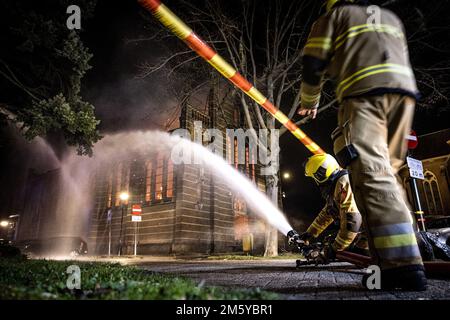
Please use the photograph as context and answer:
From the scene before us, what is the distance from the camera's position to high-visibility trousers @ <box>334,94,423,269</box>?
1856 millimetres

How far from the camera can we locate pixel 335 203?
396 cm

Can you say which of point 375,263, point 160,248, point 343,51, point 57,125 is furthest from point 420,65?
point 160,248

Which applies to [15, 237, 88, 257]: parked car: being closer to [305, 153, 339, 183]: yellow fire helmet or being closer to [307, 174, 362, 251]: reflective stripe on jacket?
[305, 153, 339, 183]: yellow fire helmet

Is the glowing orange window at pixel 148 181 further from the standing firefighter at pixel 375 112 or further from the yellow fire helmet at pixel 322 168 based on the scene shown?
the standing firefighter at pixel 375 112

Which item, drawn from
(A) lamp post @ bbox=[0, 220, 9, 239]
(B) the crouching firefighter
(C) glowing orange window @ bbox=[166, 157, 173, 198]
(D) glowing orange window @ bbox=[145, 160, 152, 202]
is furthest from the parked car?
(A) lamp post @ bbox=[0, 220, 9, 239]

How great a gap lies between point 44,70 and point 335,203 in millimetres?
7037

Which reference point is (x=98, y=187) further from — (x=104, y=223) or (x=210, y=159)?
(x=210, y=159)

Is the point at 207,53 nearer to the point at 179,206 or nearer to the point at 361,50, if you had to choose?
the point at 361,50

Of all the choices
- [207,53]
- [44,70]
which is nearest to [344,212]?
[207,53]

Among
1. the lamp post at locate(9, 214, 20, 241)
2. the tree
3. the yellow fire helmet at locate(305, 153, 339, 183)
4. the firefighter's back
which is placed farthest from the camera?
the lamp post at locate(9, 214, 20, 241)

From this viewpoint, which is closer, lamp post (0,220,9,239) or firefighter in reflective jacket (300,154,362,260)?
firefighter in reflective jacket (300,154,362,260)

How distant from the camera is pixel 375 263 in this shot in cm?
196

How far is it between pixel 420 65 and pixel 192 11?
989 cm

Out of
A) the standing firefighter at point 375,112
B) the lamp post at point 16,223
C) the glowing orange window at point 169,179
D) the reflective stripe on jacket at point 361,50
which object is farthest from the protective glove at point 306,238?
the lamp post at point 16,223
